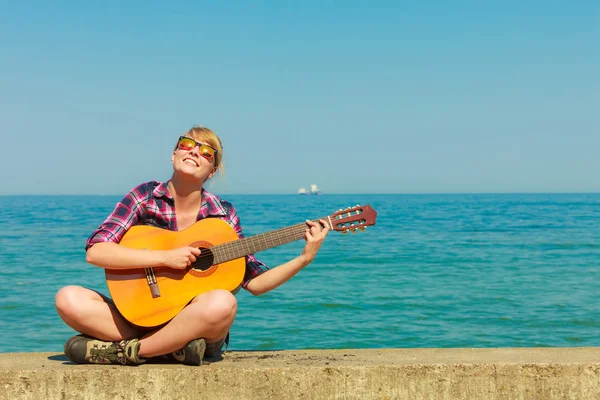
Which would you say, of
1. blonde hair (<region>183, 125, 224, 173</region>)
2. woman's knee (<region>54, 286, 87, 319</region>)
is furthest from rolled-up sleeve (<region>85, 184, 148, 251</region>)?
blonde hair (<region>183, 125, 224, 173</region>)

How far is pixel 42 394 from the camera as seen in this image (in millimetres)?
3299

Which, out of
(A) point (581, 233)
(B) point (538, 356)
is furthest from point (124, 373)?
(A) point (581, 233)

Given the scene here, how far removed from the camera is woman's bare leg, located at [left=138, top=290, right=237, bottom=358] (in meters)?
3.35

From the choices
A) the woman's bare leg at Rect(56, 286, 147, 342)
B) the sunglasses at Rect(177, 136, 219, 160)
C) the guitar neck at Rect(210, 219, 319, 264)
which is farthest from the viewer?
the sunglasses at Rect(177, 136, 219, 160)

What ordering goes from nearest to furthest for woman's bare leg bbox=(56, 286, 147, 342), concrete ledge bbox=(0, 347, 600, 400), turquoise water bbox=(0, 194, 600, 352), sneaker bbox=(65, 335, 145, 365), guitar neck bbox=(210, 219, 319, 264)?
1. concrete ledge bbox=(0, 347, 600, 400)
2. sneaker bbox=(65, 335, 145, 365)
3. woman's bare leg bbox=(56, 286, 147, 342)
4. guitar neck bbox=(210, 219, 319, 264)
5. turquoise water bbox=(0, 194, 600, 352)

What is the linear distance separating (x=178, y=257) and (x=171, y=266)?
59 mm

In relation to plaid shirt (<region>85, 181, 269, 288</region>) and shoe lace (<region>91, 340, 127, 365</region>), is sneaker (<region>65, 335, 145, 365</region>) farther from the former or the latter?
plaid shirt (<region>85, 181, 269, 288</region>)

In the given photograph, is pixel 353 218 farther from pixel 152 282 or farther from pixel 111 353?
pixel 111 353

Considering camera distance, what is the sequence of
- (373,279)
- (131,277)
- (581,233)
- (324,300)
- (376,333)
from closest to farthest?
(131,277), (376,333), (324,300), (373,279), (581,233)

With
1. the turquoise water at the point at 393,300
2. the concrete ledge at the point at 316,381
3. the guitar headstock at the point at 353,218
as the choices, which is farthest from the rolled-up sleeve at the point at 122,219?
the turquoise water at the point at 393,300

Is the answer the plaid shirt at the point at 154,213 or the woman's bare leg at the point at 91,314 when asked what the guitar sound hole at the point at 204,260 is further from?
the woman's bare leg at the point at 91,314

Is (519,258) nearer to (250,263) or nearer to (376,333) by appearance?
(376,333)

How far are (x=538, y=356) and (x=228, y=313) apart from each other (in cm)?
165

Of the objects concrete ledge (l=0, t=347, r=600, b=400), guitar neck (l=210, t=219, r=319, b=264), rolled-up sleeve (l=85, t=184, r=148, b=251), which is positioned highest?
rolled-up sleeve (l=85, t=184, r=148, b=251)
